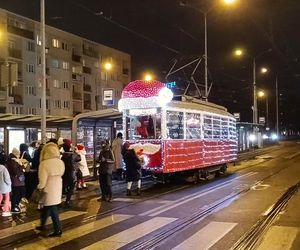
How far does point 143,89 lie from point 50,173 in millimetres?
8822

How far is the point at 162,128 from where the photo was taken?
1789 centimetres

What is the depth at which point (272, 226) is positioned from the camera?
35.7 ft

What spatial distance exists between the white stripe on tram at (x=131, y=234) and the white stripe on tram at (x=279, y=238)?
222 centimetres

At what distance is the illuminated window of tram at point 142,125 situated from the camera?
713 inches

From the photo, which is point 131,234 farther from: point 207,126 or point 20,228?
point 207,126

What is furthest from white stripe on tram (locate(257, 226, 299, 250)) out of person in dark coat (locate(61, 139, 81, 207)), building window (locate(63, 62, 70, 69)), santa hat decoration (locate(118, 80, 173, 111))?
building window (locate(63, 62, 70, 69))

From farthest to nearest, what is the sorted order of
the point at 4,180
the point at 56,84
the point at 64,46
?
1. the point at 64,46
2. the point at 56,84
3. the point at 4,180

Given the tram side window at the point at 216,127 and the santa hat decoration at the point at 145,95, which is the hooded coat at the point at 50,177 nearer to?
the santa hat decoration at the point at 145,95

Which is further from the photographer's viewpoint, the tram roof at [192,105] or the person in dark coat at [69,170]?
the tram roof at [192,105]

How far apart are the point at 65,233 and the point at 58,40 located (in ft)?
194

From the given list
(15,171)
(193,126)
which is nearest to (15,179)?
(15,171)

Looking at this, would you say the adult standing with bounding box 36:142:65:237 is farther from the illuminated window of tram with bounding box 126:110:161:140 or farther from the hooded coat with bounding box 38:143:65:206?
the illuminated window of tram with bounding box 126:110:161:140

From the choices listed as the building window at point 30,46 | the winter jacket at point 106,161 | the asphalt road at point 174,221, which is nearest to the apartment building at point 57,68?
the building window at point 30,46

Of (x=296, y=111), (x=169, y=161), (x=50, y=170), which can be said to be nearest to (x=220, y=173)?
(x=169, y=161)
